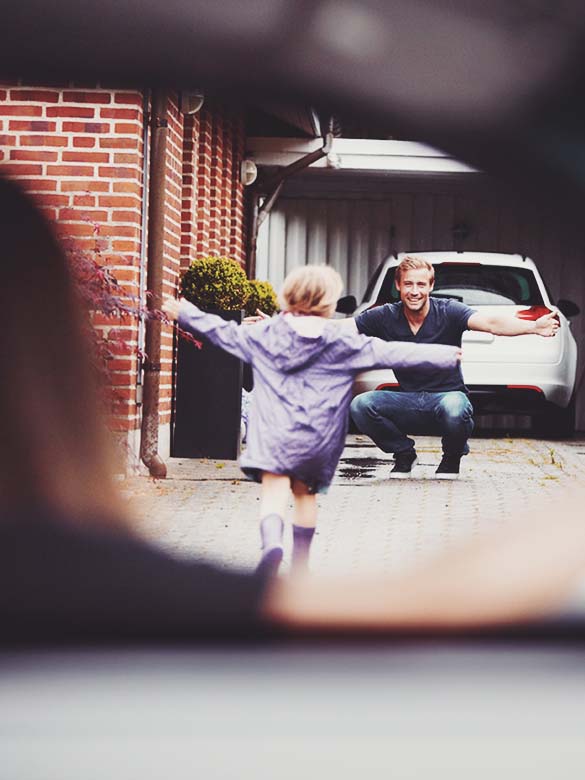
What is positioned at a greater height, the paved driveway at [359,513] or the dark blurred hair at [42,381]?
the dark blurred hair at [42,381]

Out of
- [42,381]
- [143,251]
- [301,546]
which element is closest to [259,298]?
[143,251]

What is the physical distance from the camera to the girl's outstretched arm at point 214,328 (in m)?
1.33

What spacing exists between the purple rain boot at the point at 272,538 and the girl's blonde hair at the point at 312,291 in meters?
0.21

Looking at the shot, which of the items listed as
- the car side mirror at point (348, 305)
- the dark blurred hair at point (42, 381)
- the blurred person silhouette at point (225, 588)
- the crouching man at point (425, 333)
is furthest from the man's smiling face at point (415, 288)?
the car side mirror at point (348, 305)

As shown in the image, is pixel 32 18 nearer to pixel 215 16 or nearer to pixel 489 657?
pixel 215 16

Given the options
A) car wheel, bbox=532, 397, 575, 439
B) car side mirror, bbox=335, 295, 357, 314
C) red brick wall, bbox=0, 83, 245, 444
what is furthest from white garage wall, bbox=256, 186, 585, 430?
car side mirror, bbox=335, 295, 357, 314

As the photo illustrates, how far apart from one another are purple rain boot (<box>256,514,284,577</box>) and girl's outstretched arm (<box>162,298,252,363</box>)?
0.16 m

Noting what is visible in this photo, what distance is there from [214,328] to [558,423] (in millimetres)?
7908

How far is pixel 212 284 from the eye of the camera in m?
6.43

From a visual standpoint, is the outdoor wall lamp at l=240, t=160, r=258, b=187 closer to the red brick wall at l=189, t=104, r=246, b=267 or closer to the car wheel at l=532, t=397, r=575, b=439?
the red brick wall at l=189, t=104, r=246, b=267

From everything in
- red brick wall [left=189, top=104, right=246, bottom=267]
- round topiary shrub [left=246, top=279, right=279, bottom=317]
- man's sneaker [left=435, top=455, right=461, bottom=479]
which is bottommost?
man's sneaker [left=435, top=455, right=461, bottom=479]

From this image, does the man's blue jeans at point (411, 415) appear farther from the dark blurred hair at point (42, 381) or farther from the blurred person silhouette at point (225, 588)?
the blurred person silhouette at point (225, 588)

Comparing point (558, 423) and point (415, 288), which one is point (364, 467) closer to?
point (415, 288)

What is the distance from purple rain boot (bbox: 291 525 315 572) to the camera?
43.6 inches
